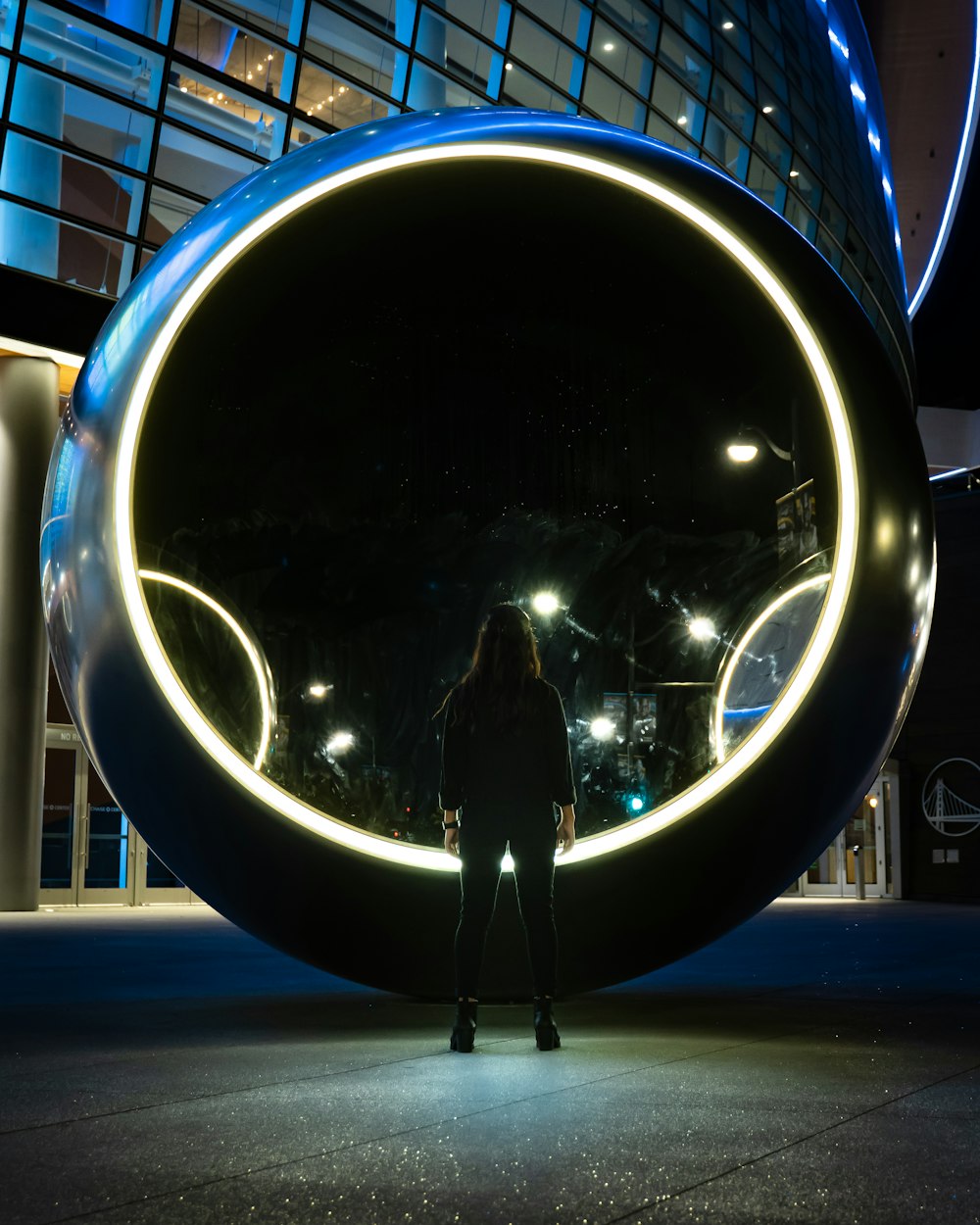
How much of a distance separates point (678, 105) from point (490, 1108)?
21.4 metres

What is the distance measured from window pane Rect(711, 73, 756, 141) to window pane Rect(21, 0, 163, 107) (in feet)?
31.0

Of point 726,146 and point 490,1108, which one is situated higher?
point 726,146

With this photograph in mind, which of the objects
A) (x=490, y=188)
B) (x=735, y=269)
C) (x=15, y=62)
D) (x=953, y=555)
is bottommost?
(x=735, y=269)

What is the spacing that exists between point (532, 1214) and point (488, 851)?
1805 mm

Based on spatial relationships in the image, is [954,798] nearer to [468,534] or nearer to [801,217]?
[801,217]

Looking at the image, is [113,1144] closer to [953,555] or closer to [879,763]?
[879,763]

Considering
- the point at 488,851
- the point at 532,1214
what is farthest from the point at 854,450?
the point at 532,1214

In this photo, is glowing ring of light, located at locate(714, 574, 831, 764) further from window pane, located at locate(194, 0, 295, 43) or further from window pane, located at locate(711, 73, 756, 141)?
window pane, located at locate(711, 73, 756, 141)

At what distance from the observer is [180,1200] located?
1.95 meters

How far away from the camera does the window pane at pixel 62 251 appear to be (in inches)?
639

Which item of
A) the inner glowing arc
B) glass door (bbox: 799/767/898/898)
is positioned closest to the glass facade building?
glass door (bbox: 799/767/898/898)

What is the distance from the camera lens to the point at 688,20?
20.6 m

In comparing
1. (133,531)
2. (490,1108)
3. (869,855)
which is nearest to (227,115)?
(133,531)

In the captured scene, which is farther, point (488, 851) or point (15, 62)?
point (15, 62)
